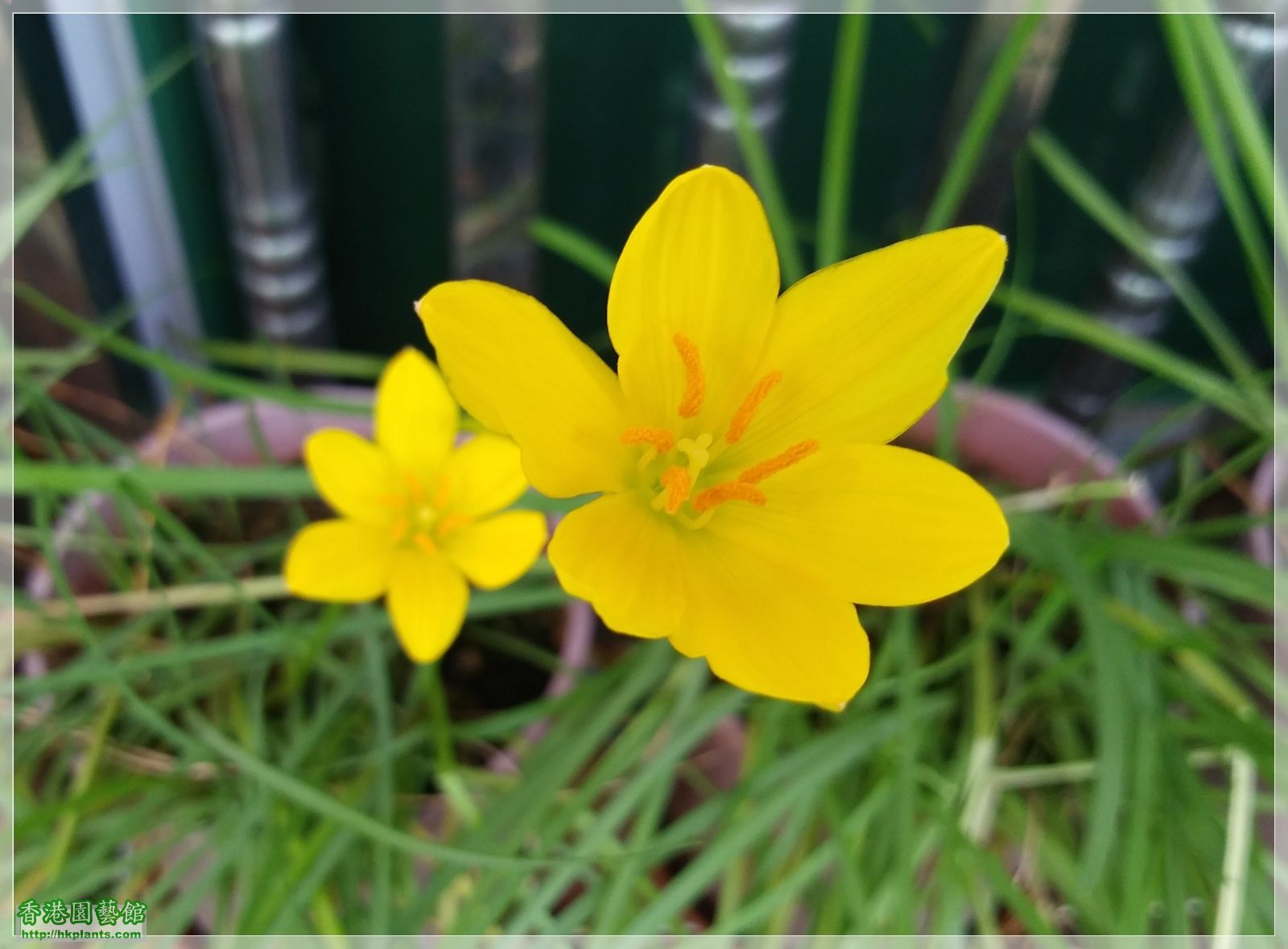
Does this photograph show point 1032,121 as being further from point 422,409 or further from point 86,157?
point 86,157

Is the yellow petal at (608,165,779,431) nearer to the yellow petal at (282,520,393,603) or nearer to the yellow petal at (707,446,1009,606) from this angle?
the yellow petal at (707,446,1009,606)

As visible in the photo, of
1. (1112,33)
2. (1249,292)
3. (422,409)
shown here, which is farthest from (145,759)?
(1249,292)

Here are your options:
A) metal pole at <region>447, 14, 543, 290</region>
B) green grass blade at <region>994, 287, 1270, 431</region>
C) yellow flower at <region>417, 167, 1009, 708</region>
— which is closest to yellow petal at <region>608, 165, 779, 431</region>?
yellow flower at <region>417, 167, 1009, 708</region>

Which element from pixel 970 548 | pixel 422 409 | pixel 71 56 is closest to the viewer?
pixel 970 548

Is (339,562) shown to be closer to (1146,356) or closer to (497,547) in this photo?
(497,547)

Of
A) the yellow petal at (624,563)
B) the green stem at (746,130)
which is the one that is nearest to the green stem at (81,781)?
the yellow petal at (624,563)

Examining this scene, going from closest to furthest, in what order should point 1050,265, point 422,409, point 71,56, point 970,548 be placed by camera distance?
point 970,548
point 422,409
point 71,56
point 1050,265

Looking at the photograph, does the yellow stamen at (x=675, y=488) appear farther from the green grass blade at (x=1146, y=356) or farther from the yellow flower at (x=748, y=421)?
the green grass blade at (x=1146, y=356)
